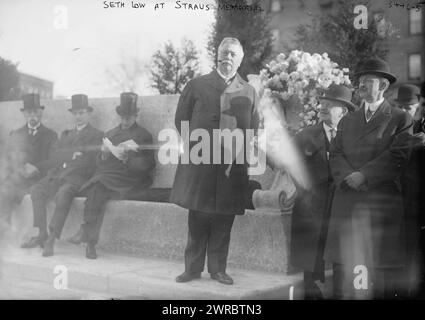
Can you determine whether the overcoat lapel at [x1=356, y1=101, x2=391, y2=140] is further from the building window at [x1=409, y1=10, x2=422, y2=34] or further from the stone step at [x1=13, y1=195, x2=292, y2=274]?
the stone step at [x1=13, y1=195, x2=292, y2=274]

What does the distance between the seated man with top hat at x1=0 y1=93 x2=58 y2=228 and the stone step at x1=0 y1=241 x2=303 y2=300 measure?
48cm

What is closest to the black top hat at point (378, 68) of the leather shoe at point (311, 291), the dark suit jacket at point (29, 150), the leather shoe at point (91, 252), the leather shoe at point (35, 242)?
the leather shoe at point (311, 291)

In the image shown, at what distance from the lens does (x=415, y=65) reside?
4.89 metres

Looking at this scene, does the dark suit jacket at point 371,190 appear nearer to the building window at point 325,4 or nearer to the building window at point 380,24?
the building window at point 380,24

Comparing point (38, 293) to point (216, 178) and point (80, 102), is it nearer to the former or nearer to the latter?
point (216, 178)

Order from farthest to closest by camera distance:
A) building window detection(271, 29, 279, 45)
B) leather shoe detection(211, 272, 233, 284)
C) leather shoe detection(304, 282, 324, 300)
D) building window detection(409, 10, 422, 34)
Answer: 1. building window detection(271, 29, 279, 45)
2. building window detection(409, 10, 422, 34)
3. leather shoe detection(304, 282, 324, 300)
4. leather shoe detection(211, 272, 233, 284)

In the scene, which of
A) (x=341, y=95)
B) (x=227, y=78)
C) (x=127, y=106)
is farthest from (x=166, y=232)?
(x=341, y=95)

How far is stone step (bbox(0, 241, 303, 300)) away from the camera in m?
4.61

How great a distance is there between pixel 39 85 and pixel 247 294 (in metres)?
2.59

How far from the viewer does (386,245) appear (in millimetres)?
4562

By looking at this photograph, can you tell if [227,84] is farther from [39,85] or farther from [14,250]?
[14,250]

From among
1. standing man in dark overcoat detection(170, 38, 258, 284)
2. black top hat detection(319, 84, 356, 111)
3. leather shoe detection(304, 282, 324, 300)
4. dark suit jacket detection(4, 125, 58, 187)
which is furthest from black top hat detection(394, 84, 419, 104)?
dark suit jacket detection(4, 125, 58, 187)

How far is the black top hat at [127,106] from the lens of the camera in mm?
5562
